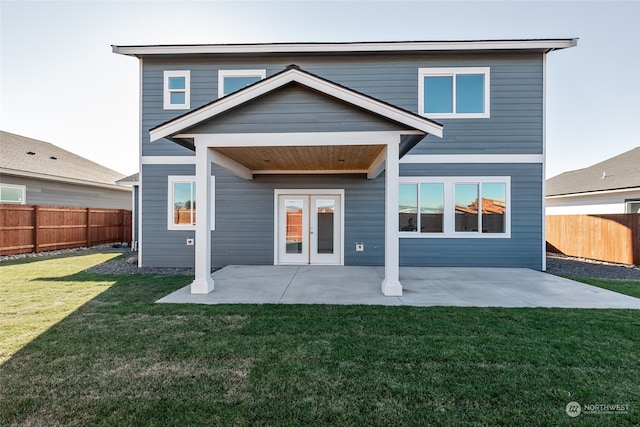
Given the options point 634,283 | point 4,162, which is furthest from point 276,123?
point 4,162

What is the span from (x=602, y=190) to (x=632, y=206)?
118 cm

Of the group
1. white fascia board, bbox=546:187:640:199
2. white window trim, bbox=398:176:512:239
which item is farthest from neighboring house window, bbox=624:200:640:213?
white window trim, bbox=398:176:512:239

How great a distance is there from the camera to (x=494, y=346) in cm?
370

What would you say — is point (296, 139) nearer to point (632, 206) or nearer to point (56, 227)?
point (56, 227)

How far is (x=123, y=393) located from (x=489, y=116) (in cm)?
1045

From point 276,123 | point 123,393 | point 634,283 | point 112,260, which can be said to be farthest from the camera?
point 112,260

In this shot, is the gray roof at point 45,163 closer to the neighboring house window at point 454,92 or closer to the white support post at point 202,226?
the white support post at point 202,226

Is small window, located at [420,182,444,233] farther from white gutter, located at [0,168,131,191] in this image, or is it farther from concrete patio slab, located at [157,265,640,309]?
white gutter, located at [0,168,131,191]

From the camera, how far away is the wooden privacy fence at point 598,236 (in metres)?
9.83

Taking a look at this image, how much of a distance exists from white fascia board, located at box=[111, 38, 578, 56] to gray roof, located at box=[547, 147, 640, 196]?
832cm

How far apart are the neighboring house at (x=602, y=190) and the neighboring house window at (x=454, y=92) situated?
8478 mm

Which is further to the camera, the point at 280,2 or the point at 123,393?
the point at 280,2

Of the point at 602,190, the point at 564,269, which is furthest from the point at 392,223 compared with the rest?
the point at 602,190

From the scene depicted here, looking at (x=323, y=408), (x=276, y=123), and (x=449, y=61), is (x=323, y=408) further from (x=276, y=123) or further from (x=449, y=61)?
(x=449, y=61)
